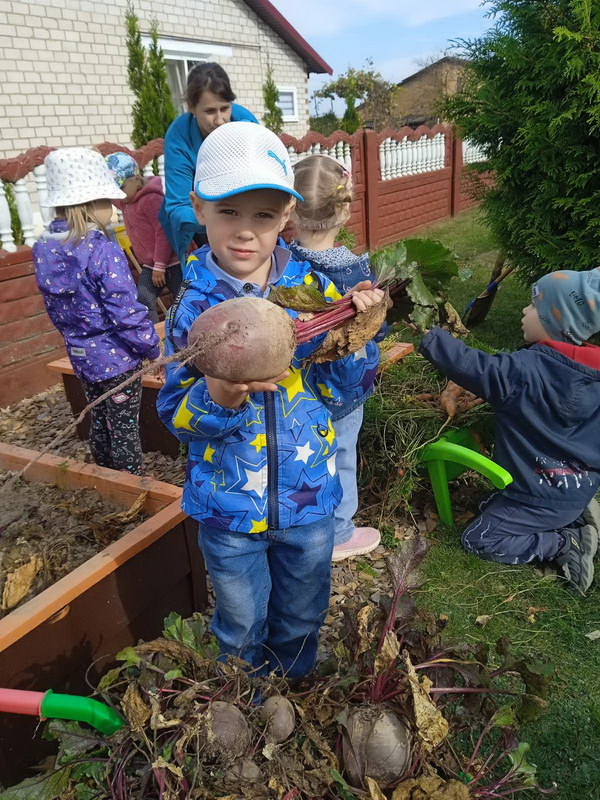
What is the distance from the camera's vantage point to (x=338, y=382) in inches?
72.6

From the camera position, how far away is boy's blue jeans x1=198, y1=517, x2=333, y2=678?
1.73 metres

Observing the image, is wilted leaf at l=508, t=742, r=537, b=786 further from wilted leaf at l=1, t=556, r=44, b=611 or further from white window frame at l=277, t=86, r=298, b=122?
white window frame at l=277, t=86, r=298, b=122

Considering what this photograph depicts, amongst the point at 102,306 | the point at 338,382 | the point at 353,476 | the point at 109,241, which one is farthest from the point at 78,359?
the point at 338,382

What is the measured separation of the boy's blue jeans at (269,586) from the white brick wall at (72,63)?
28.8 feet

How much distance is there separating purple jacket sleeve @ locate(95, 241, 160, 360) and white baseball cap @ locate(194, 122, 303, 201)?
1.46 m

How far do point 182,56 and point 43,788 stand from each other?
12.7 metres

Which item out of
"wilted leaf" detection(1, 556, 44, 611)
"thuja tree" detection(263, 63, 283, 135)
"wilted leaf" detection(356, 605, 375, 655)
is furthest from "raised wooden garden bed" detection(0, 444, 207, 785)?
"thuja tree" detection(263, 63, 283, 135)

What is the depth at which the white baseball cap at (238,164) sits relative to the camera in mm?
1467

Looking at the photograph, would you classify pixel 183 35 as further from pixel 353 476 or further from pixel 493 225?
pixel 353 476

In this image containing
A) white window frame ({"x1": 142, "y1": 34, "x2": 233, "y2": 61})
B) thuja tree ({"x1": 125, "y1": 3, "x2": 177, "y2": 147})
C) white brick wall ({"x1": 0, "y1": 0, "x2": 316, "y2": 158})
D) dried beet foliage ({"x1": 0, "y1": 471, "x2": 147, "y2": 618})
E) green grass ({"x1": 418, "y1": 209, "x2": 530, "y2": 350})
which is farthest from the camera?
white window frame ({"x1": 142, "y1": 34, "x2": 233, "y2": 61})

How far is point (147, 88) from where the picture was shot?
30.3 ft

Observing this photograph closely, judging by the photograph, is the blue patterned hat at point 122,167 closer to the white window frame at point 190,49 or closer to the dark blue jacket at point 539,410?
the dark blue jacket at point 539,410

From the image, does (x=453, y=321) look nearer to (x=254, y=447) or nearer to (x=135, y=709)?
(x=254, y=447)

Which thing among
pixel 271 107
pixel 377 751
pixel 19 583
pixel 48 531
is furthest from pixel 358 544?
pixel 271 107
